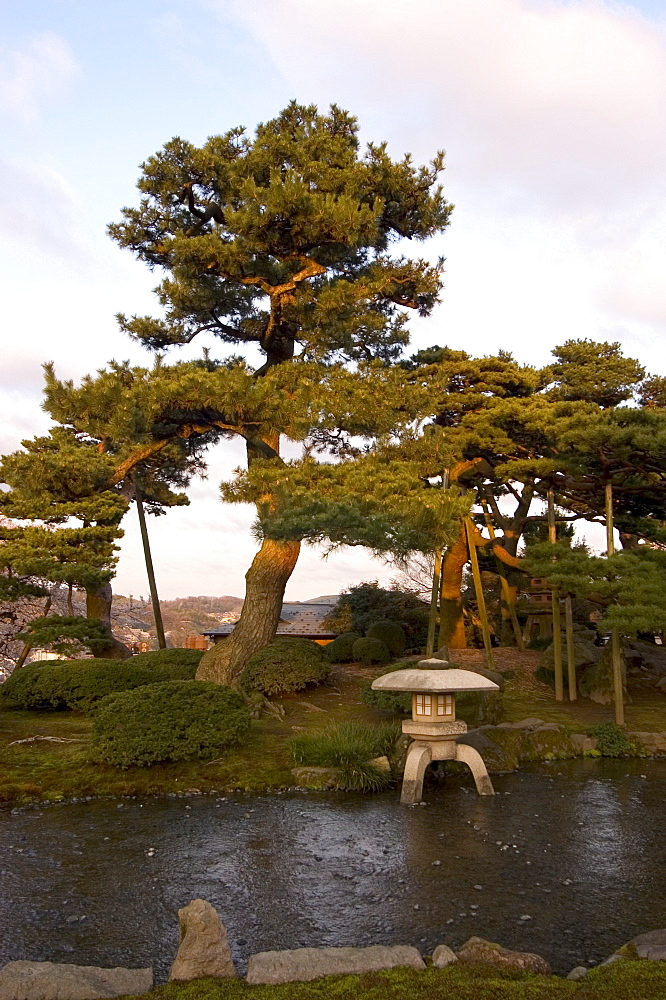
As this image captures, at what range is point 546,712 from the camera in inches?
577

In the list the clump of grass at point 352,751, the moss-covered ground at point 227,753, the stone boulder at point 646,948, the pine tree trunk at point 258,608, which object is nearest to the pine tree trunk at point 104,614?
the pine tree trunk at point 258,608

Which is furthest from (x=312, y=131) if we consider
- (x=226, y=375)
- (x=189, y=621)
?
(x=189, y=621)

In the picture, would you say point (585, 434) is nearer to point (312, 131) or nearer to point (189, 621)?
point (312, 131)

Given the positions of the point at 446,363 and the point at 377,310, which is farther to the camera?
the point at 446,363

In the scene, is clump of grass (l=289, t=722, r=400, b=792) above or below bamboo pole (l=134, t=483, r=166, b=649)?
below

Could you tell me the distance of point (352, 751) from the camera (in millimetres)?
10102

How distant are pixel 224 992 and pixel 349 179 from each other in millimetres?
13926

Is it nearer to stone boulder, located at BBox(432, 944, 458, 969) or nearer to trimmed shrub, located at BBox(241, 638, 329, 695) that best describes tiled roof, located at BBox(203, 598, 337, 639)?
trimmed shrub, located at BBox(241, 638, 329, 695)

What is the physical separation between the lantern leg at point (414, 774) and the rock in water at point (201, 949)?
5.26 m

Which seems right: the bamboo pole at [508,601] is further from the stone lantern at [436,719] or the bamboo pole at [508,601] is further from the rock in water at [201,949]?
the rock in water at [201,949]

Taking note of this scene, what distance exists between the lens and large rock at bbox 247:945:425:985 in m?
4.05

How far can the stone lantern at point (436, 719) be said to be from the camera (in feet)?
30.9

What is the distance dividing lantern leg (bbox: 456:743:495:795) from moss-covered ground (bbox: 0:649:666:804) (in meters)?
2.43

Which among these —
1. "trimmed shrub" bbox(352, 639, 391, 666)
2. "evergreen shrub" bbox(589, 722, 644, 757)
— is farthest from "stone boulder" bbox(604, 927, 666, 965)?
"trimmed shrub" bbox(352, 639, 391, 666)
